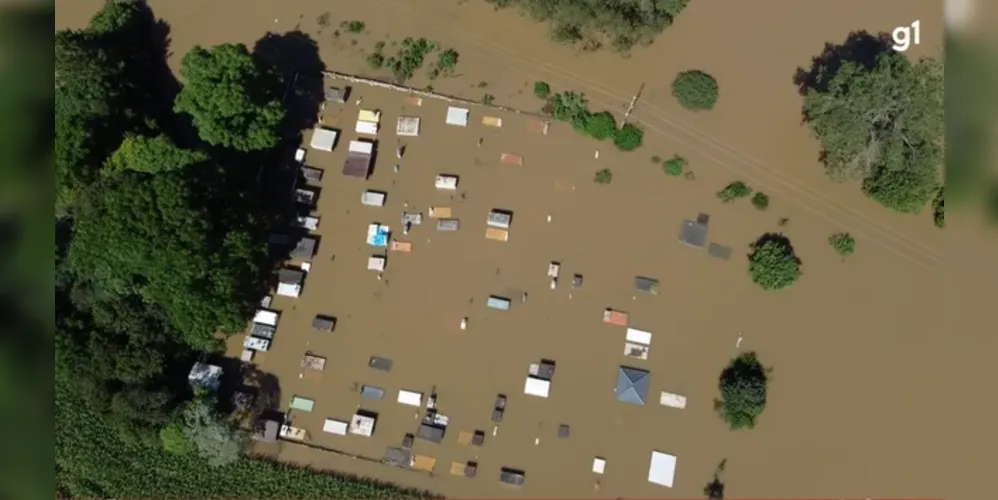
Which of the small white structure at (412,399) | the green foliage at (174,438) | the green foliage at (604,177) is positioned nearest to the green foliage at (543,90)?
the green foliage at (604,177)

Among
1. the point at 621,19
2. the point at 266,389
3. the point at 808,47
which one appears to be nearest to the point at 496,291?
the point at 266,389

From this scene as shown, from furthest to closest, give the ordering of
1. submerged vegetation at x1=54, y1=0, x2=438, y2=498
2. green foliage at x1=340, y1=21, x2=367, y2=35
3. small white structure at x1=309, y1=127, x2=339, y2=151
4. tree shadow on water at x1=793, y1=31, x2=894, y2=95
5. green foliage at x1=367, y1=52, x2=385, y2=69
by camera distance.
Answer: green foliage at x1=340, y1=21, x2=367, y2=35 < green foliage at x1=367, y1=52, x2=385, y2=69 < small white structure at x1=309, y1=127, x2=339, y2=151 < tree shadow on water at x1=793, y1=31, x2=894, y2=95 < submerged vegetation at x1=54, y1=0, x2=438, y2=498

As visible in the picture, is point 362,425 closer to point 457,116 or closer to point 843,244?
point 457,116

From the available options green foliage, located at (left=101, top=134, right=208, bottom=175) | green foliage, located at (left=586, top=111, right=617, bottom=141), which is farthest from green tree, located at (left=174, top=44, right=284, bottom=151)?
green foliage, located at (left=586, top=111, right=617, bottom=141)

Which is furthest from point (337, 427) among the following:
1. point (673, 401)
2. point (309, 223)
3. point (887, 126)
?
point (887, 126)

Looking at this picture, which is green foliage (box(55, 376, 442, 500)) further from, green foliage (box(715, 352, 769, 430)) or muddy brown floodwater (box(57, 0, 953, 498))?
green foliage (box(715, 352, 769, 430))

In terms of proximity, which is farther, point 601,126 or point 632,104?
point 632,104

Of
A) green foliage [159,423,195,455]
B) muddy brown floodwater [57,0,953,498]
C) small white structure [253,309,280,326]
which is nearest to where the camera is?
green foliage [159,423,195,455]
